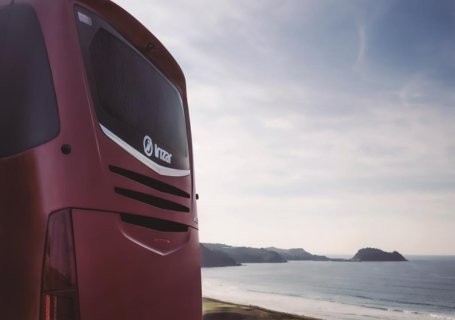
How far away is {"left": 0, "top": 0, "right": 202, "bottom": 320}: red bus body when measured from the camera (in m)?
1.88

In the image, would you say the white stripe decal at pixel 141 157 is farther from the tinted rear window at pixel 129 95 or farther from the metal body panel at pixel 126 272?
the metal body panel at pixel 126 272

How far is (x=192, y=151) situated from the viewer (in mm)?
3680

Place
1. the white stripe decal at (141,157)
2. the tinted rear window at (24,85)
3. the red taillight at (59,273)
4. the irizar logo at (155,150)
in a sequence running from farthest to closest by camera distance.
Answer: the irizar logo at (155,150), the white stripe decal at (141,157), the tinted rear window at (24,85), the red taillight at (59,273)

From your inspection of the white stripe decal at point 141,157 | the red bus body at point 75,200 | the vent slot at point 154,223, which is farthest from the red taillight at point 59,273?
the white stripe decal at point 141,157

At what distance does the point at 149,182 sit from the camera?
2.54 m

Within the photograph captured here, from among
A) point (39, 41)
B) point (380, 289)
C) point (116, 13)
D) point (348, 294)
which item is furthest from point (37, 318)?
point (380, 289)

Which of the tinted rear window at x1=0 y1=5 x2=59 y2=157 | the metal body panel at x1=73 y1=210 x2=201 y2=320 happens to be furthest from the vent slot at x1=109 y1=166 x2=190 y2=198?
the tinted rear window at x1=0 y1=5 x2=59 y2=157

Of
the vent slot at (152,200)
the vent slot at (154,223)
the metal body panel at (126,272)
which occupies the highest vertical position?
the vent slot at (152,200)

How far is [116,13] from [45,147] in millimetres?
1181

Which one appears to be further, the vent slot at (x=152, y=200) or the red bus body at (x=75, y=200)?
the vent slot at (x=152, y=200)

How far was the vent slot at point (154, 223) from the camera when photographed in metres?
2.31

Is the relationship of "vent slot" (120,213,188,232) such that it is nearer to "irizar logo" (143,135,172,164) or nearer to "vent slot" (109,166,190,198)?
"vent slot" (109,166,190,198)

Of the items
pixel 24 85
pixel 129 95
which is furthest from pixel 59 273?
pixel 129 95

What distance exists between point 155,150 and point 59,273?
1.06 m
